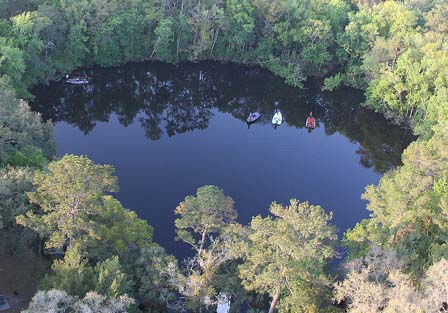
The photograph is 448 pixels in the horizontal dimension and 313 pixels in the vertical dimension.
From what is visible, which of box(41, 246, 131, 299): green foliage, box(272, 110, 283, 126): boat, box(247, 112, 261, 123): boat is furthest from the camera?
box(272, 110, 283, 126): boat

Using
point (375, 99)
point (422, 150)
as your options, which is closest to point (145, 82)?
Answer: point (375, 99)

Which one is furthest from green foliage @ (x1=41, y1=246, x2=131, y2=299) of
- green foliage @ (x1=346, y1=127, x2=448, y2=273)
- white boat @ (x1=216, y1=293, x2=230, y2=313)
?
green foliage @ (x1=346, y1=127, x2=448, y2=273)

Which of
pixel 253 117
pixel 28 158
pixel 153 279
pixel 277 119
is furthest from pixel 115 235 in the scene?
pixel 277 119

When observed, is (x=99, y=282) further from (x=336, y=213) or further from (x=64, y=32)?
(x=64, y=32)

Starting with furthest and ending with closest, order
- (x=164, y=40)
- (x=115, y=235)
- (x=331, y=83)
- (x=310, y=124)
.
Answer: (x=331, y=83) → (x=164, y=40) → (x=310, y=124) → (x=115, y=235)

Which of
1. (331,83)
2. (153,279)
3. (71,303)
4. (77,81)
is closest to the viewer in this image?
(71,303)

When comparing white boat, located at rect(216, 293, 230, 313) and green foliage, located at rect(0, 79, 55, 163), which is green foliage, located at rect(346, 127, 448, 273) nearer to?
white boat, located at rect(216, 293, 230, 313)

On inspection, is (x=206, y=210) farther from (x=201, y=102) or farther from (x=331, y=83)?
(x=331, y=83)

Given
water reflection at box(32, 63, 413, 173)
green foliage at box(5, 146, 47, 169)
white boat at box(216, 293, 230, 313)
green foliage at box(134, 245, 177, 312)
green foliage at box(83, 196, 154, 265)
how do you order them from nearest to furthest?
green foliage at box(134, 245, 177, 312) < green foliage at box(83, 196, 154, 265) < white boat at box(216, 293, 230, 313) < green foliage at box(5, 146, 47, 169) < water reflection at box(32, 63, 413, 173)

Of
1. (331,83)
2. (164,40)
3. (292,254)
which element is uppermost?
(331,83)
